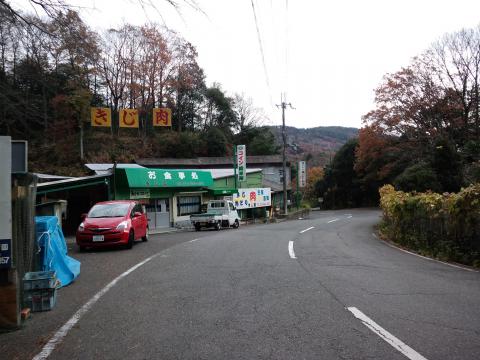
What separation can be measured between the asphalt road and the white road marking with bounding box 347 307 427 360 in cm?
1

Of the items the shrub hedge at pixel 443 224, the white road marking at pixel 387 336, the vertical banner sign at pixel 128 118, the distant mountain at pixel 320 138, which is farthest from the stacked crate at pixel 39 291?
the distant mountain at pixel 320 138

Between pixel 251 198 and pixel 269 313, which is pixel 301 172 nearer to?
pixel 251 198

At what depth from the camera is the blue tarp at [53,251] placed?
808cm

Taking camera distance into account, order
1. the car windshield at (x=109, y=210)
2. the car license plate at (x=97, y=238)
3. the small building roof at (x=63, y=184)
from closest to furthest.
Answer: the car license plate at (x=97, y=238)
the car windshield at (x=109, y=210)
the small building roof at (x=63, y=184)

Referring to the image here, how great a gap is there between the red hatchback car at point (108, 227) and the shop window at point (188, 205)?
54.1 feet

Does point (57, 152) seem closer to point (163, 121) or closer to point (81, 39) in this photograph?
point (163, 121)

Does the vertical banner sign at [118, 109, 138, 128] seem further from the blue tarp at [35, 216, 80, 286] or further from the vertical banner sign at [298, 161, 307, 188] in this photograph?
the vertical banner sign at [298, 161, 307, 188]

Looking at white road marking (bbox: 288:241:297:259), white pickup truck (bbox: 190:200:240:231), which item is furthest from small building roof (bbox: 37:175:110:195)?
white road marking (bbox: 288:241:297:259)

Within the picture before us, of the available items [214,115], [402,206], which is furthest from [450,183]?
[214,115]

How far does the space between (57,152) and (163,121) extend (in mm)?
14940

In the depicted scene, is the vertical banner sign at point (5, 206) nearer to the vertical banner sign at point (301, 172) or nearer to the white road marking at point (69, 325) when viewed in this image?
the white road marking at point (69, 325)

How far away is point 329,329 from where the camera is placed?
17.2 ft

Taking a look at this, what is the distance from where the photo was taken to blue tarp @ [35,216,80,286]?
26.5 ft

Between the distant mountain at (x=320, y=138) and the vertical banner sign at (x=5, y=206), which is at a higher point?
the distant mountain at (x=320, y=138)
